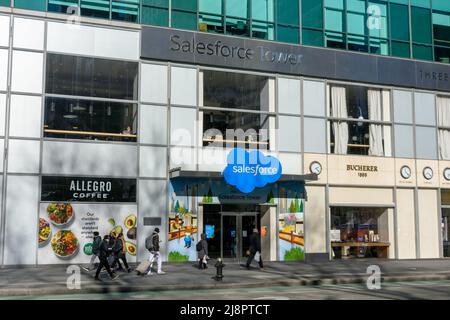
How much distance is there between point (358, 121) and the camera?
28266 millimetres

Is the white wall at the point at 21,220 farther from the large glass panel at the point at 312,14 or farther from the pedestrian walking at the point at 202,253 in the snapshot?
the large glass panel at the point at 312,14

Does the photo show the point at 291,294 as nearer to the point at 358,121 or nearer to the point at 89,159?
the point at 89,159

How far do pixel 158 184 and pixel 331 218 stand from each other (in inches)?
333

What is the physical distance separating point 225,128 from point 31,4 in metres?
9.51

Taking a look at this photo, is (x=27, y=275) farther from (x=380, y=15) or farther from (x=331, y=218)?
(x=380, y=15)

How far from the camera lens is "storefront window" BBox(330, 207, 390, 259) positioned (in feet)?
89.6

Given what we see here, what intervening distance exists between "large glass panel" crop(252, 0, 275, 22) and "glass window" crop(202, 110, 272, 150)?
451 cm

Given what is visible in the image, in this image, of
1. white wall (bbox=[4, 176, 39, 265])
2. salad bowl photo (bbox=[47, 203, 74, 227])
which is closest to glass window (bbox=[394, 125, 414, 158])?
salad bowl photo (bbox=[47, 203, 74, 227])

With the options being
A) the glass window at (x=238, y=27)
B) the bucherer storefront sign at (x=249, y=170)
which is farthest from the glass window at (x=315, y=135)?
the glass window at (x=238, y=27)

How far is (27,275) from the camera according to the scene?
1938cm

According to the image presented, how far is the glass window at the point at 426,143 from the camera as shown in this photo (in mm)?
29094

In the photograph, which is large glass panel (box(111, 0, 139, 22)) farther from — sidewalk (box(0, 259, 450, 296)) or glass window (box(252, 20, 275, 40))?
sidewalk (box(0, 259, 450, 296))
